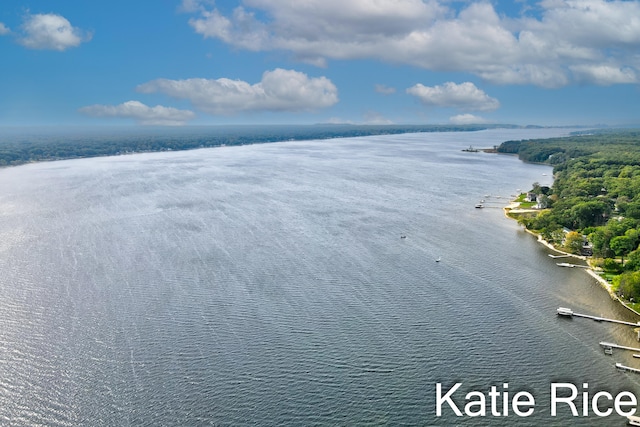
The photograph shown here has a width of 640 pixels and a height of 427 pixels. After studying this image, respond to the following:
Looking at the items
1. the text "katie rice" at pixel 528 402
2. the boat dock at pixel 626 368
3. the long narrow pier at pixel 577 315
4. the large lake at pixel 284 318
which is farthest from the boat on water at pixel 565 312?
the text "katie rice" at pixel 528 402

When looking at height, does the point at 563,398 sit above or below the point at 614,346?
below

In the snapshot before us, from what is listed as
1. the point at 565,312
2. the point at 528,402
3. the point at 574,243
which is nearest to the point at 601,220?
the point at 574,243

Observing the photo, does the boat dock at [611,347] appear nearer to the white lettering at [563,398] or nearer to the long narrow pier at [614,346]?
the long narrow pier at [614,346]

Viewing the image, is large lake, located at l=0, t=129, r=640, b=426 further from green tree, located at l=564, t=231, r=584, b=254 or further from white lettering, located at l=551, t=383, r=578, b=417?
green tree, located at l=564, t=231, r=584, b=254

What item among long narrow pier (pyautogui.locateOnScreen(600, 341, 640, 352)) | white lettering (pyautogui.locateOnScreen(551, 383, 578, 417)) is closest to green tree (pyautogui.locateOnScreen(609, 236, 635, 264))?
long narrow pier (pyautogui.locateOnScreen(600, 341, 640, 352))

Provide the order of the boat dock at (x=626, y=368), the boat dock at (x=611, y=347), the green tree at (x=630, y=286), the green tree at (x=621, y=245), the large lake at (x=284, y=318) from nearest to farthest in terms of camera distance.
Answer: the large lake at (x=284, y=318), the boat dock at (x=626, y=368), the boat dock at (x=611, y=347), the green tree at (x=630, y=286), the green tree at (x=621, y=245)

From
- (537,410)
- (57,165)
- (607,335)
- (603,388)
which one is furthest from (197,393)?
(57,165)

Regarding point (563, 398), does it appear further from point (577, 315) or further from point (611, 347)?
point (577, 315)

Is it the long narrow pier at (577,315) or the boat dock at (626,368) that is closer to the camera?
the boat dock at (626,368)
